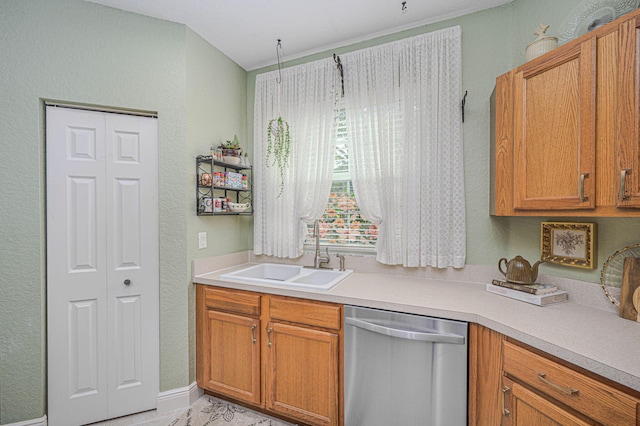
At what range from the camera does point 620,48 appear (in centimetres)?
106

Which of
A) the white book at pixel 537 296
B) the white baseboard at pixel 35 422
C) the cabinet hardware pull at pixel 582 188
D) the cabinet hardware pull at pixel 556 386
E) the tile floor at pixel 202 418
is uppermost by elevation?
the cabinet hardware pull at pixel 582 188

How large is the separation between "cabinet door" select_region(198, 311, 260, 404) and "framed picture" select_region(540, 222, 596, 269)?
73.2 inches

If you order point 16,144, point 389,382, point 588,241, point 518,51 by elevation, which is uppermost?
point 518,51

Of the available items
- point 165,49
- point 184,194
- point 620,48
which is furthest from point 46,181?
point 620,48

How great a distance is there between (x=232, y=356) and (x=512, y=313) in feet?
5.75

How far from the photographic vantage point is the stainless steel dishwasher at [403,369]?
1.31 m

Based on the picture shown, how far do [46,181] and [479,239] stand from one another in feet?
9.48

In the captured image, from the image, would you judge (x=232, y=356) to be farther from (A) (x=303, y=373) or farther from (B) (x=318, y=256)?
(B) (x=318, y=256)

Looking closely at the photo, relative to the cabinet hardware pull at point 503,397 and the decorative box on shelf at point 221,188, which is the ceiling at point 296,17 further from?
the cabinet hardware pull at point 503,397

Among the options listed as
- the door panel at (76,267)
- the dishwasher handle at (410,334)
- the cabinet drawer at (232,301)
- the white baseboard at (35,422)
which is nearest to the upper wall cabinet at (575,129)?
the dishwasher handle at (410,334)

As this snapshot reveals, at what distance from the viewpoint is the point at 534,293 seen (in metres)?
1.40

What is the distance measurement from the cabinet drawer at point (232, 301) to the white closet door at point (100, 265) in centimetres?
38

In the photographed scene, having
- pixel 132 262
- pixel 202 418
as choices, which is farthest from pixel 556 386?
pixel 132 262

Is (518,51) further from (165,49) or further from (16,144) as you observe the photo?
(16,144)
